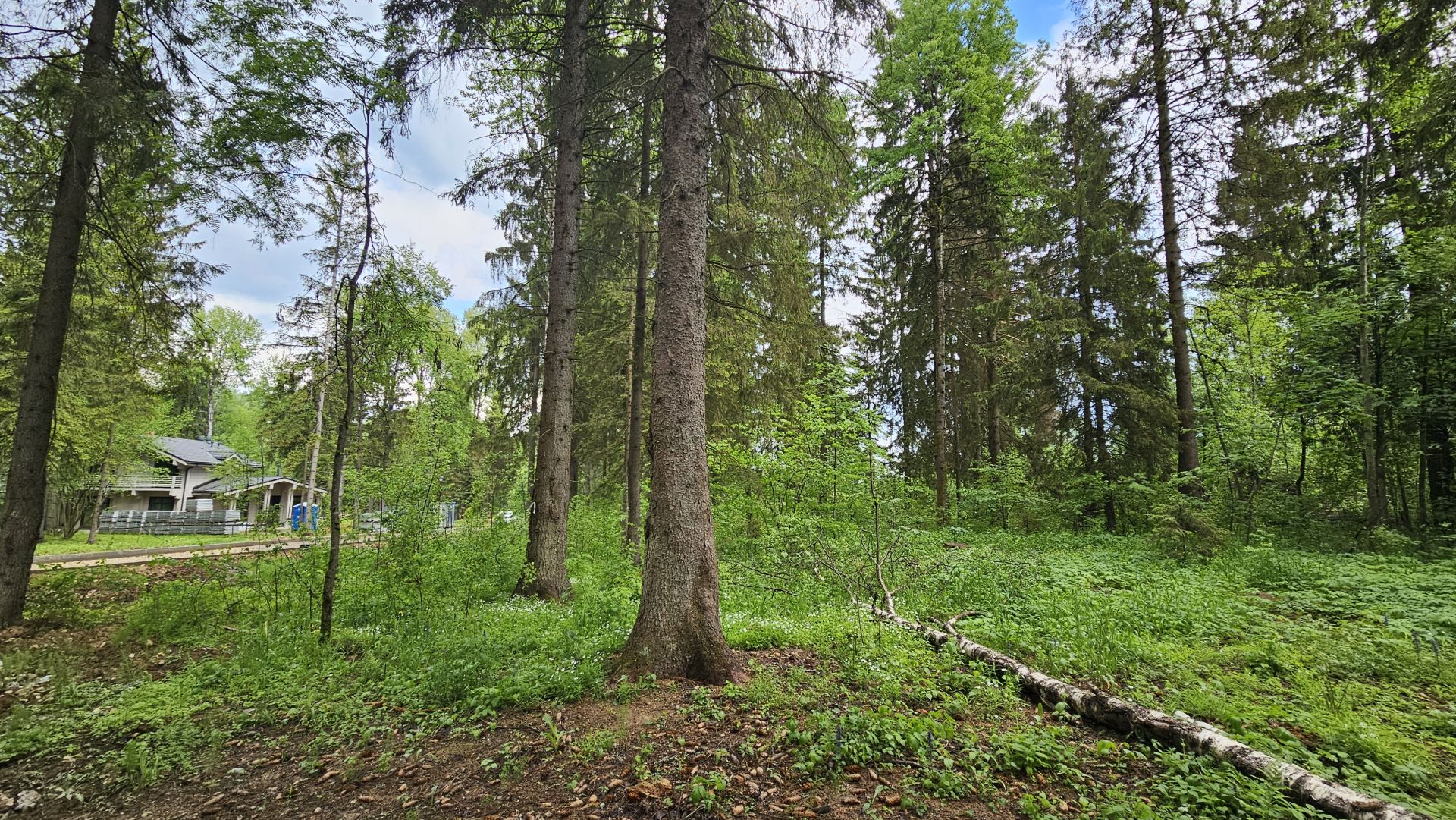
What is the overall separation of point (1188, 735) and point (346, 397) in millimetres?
7587

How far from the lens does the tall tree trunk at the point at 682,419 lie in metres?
4.23

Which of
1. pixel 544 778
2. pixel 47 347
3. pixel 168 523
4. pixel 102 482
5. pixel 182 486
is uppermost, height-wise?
pixel 47 347

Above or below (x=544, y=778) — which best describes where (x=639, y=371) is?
above

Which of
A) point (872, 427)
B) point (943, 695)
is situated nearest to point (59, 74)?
point (943, 695)

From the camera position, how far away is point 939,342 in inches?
531

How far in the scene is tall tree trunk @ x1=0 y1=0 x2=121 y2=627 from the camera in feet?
21.1

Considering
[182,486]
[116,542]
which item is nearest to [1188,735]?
[116,542]

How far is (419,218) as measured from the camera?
6.82m

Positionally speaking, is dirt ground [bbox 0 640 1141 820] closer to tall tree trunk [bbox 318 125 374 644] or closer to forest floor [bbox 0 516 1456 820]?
forest floor [bbox 0 516 1456 820]

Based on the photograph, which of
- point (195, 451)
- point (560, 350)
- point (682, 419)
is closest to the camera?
point (682, 419)

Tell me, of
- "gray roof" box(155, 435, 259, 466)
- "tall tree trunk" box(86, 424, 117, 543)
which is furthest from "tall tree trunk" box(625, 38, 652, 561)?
"gray roof" box(155, 435, 259, 466)

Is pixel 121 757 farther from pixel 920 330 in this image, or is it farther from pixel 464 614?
pixel 920 330

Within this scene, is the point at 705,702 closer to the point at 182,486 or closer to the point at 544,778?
the point at 544,778

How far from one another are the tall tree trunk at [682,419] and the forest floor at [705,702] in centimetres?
35
